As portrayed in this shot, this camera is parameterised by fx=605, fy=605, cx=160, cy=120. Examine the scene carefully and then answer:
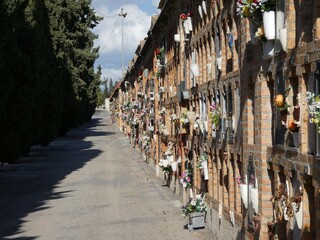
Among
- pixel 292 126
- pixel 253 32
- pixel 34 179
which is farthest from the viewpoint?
pixel 34 179

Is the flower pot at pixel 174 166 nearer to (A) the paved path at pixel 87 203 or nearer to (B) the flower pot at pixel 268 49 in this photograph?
(A) the paved path at pixel 87 203

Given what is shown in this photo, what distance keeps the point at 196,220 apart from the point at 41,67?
21322 mm

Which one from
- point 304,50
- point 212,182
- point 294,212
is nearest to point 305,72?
point 304,50

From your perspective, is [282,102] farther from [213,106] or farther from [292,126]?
[213,106]

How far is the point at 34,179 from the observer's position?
33.2 m

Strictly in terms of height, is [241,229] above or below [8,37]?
below

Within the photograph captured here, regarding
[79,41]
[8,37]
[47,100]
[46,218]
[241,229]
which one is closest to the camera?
[241,229]

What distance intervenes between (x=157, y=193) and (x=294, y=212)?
18633mm

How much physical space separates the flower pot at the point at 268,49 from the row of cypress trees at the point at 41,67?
1524 cm

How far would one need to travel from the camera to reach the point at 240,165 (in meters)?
13.8

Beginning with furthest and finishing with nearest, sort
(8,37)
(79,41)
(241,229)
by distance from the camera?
(79,41), (8,37), (241,229)

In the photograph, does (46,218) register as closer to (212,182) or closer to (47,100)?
(212,182)

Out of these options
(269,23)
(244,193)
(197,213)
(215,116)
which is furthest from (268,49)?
(197,213)

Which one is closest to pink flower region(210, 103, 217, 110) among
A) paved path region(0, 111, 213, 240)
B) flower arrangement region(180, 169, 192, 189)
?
paved path region(0, 111, 213, 240)
